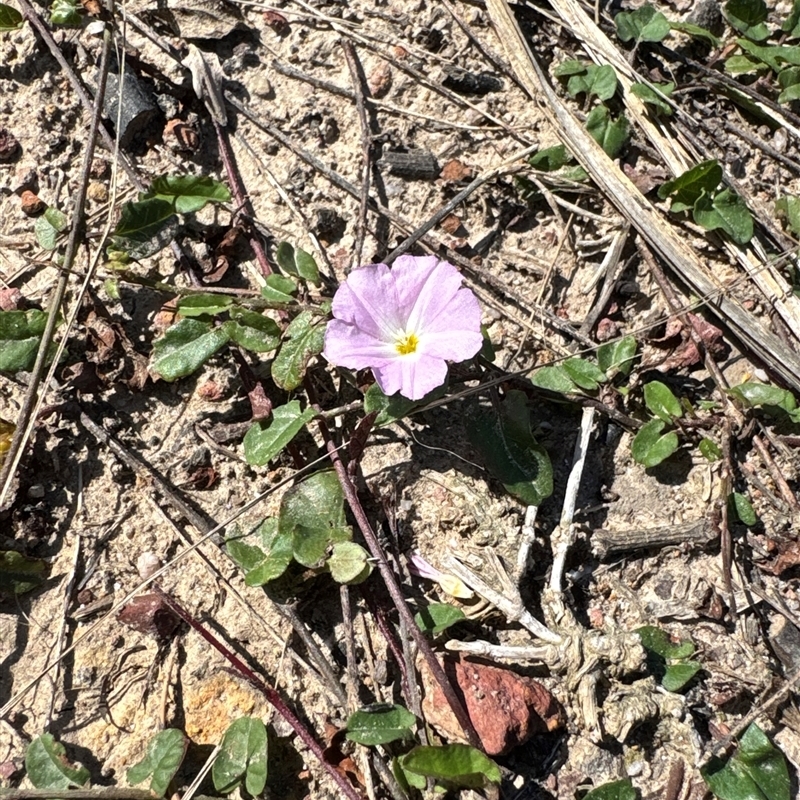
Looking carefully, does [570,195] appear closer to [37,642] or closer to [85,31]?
[85,31]

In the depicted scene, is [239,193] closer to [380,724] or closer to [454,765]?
[380,724]

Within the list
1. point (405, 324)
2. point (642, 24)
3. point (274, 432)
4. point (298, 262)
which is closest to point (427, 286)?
point (405, 324)

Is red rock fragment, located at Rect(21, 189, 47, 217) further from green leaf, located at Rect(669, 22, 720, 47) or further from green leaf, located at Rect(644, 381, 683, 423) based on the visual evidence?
green leaf, located at Rect(669, 22, 720, 47)

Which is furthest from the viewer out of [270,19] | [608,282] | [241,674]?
[270,19]

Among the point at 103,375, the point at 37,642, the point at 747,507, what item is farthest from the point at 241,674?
the point at 747,507

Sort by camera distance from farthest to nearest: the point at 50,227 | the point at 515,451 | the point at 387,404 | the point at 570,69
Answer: the point at 570,69 → the point at 50,227 → the point at 515,451 → the point at 387,404

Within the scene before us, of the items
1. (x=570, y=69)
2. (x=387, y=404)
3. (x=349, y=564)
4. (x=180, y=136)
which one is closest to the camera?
(x=349, y=564)

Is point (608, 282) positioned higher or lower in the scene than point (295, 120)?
lower
